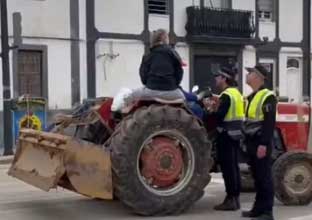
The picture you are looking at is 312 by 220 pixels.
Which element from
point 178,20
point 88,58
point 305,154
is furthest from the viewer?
point 178,20

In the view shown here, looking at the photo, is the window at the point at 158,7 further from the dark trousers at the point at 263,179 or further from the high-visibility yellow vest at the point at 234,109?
the dark trousers at the point at 263,179

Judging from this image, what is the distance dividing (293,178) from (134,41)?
15469 mm

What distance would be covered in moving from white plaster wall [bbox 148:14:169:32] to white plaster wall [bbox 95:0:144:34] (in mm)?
400

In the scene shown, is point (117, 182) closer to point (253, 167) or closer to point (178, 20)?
point (253, 167)

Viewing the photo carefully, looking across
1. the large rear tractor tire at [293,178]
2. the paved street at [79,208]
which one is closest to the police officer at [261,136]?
the paved street at [79,208]

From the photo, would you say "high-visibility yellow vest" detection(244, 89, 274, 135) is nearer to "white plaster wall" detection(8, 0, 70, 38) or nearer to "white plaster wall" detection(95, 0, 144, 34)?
"white plaster wall" detection(8, 0, 70, 38)

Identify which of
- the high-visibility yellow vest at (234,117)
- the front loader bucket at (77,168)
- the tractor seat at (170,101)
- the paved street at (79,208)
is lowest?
the paved street at (79,208)

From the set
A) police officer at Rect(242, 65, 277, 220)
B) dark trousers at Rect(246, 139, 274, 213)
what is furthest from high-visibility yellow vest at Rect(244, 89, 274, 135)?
dark trousers at Rect(246, 139, 274, 213)

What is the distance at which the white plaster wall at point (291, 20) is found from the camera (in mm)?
28938

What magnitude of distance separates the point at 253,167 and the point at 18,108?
12.6 meters

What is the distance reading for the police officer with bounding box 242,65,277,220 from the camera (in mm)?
8391

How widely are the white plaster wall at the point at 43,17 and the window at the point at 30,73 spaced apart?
654 millimetres

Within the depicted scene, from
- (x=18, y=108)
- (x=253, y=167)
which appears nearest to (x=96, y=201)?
(x=253, y=167)

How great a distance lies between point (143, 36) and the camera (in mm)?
24875
